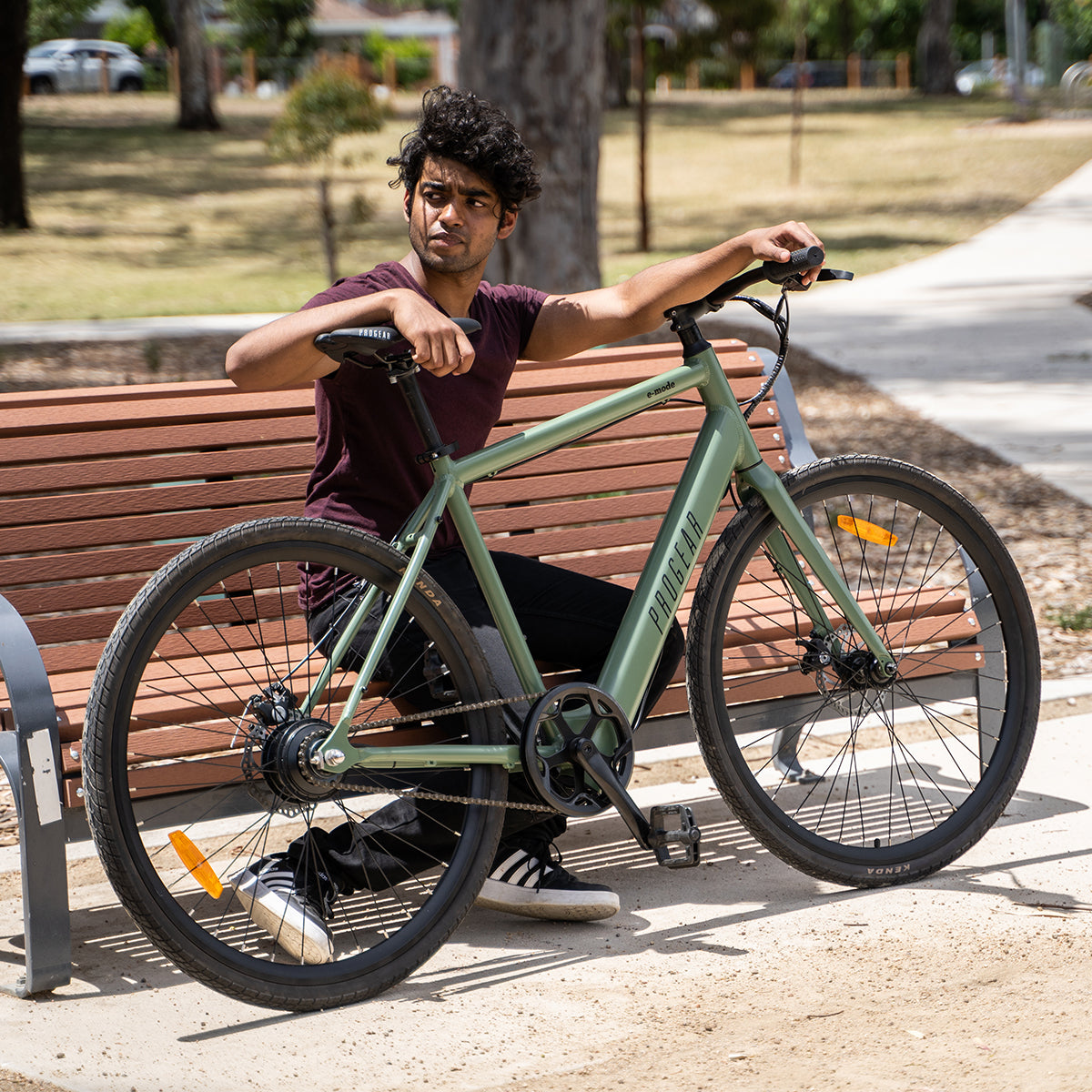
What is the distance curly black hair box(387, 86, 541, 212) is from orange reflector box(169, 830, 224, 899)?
1.40 metres

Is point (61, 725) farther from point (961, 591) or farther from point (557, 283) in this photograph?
point (557, 283)

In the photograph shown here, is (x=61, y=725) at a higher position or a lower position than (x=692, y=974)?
higher

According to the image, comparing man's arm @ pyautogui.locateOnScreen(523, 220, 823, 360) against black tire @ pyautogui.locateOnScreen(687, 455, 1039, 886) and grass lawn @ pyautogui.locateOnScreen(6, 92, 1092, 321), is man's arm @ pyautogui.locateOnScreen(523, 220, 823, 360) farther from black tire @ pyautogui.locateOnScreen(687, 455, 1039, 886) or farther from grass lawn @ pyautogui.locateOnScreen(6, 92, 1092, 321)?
grass lawn @ pyautogui.locateOnScreen(6, 92, 1092, 321)

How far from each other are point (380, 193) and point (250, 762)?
23243 mm

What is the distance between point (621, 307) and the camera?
338 cm

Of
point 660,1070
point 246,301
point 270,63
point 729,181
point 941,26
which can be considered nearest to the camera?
point 660,1070

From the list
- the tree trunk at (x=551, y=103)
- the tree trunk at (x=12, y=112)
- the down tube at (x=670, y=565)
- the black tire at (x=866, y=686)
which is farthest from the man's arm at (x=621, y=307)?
the tree trunk at (x=12, y=112)

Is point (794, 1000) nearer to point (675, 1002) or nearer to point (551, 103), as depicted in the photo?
point (675, 1002)

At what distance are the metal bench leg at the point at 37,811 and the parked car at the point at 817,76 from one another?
54.7 meters

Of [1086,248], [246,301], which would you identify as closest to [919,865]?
[246,301]

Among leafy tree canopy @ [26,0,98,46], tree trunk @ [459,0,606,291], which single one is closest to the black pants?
tree trunk @ [459,0,606,291]

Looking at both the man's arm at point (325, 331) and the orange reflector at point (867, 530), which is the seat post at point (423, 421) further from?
the orange reflector at point (867, 530)

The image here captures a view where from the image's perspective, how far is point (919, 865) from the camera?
3.29 m

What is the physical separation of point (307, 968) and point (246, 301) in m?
12.4
